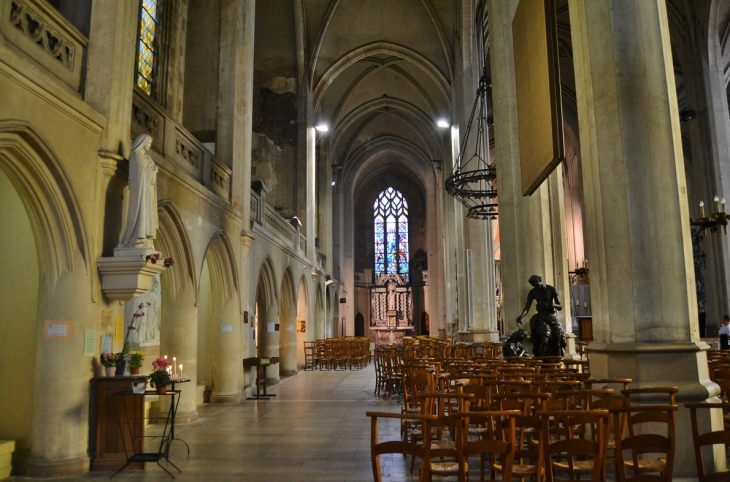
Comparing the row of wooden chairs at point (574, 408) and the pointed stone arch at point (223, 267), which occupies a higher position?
the pointed stone arch at point (223, 267)

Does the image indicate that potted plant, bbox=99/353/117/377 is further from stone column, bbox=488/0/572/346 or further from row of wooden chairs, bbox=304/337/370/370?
row of wooden chairs, bbox=304/337/370/370

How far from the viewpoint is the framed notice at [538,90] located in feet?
21.4

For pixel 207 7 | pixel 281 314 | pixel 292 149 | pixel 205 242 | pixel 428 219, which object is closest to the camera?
pixel 205 242

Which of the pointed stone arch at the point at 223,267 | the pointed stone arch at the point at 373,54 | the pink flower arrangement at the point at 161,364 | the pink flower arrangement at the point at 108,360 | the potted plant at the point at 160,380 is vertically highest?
the pointed stone arch at the point at 373,54

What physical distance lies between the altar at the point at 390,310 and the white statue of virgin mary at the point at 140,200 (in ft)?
103

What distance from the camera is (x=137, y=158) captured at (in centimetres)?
683

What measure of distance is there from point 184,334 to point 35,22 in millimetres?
5340

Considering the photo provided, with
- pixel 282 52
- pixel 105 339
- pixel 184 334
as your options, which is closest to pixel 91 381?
pixel 105 339

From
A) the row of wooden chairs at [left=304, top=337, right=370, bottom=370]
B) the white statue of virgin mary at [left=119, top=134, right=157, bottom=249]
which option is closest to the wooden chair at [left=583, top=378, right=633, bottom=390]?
the white statue of virgin mary at [left=119, top=134, right=157, bottom=249]

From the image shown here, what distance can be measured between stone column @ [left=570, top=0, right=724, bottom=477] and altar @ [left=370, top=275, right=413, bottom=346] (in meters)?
32.3

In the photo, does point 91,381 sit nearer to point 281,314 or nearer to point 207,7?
point 207,7

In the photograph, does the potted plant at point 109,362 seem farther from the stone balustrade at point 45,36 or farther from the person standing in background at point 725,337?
the person standing in background at point 725,337

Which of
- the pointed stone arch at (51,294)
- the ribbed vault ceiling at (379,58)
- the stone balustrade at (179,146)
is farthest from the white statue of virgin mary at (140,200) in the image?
the ribbed vault ceiling at (379,58)

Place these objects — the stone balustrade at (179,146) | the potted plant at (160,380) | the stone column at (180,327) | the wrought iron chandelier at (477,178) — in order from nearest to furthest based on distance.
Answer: the potted plant at (160,380)
the stone balustrade at (179,146)
the stone column at (180,327)
the wrought iron chandelier at (477,178)
